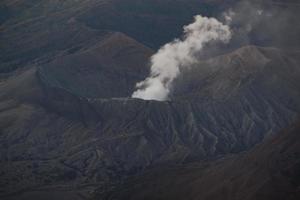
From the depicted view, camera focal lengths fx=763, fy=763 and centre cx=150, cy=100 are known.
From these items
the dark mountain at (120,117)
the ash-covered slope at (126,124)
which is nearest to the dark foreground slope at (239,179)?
the dark mountain at (120,117)

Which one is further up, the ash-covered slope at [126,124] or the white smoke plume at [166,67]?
the white smoke plume at [166,67]

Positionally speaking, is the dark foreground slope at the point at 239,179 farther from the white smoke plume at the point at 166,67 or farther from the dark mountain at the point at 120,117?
the white smoke plume at the point at 166,67

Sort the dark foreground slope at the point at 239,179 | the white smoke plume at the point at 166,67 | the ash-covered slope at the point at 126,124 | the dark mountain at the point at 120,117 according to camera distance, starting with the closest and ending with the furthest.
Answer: the dark foreground slope at the point at 239,179
the dark mountain at the point at 120,117
the ash-covered slope at the point at 126,124
the white smoke plume at the point at 166,67

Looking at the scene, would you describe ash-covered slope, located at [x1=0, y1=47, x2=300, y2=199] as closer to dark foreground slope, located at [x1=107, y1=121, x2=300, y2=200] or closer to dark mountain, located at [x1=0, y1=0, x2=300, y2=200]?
dark mountain, located at [x1=0, y1=0, x2=300, y2=200]

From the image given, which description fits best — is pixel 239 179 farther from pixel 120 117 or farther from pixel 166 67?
pixel 166 67

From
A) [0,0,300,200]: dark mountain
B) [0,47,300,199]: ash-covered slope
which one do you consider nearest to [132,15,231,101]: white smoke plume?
[0,0,300,200]: dark mountain

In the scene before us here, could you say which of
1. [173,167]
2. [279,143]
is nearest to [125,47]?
[173,167]

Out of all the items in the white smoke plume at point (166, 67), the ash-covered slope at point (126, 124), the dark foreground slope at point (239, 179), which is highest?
the white smoke plume at point (166, 67)

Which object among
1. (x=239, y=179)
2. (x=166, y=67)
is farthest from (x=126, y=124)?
(x=239, y=179)
